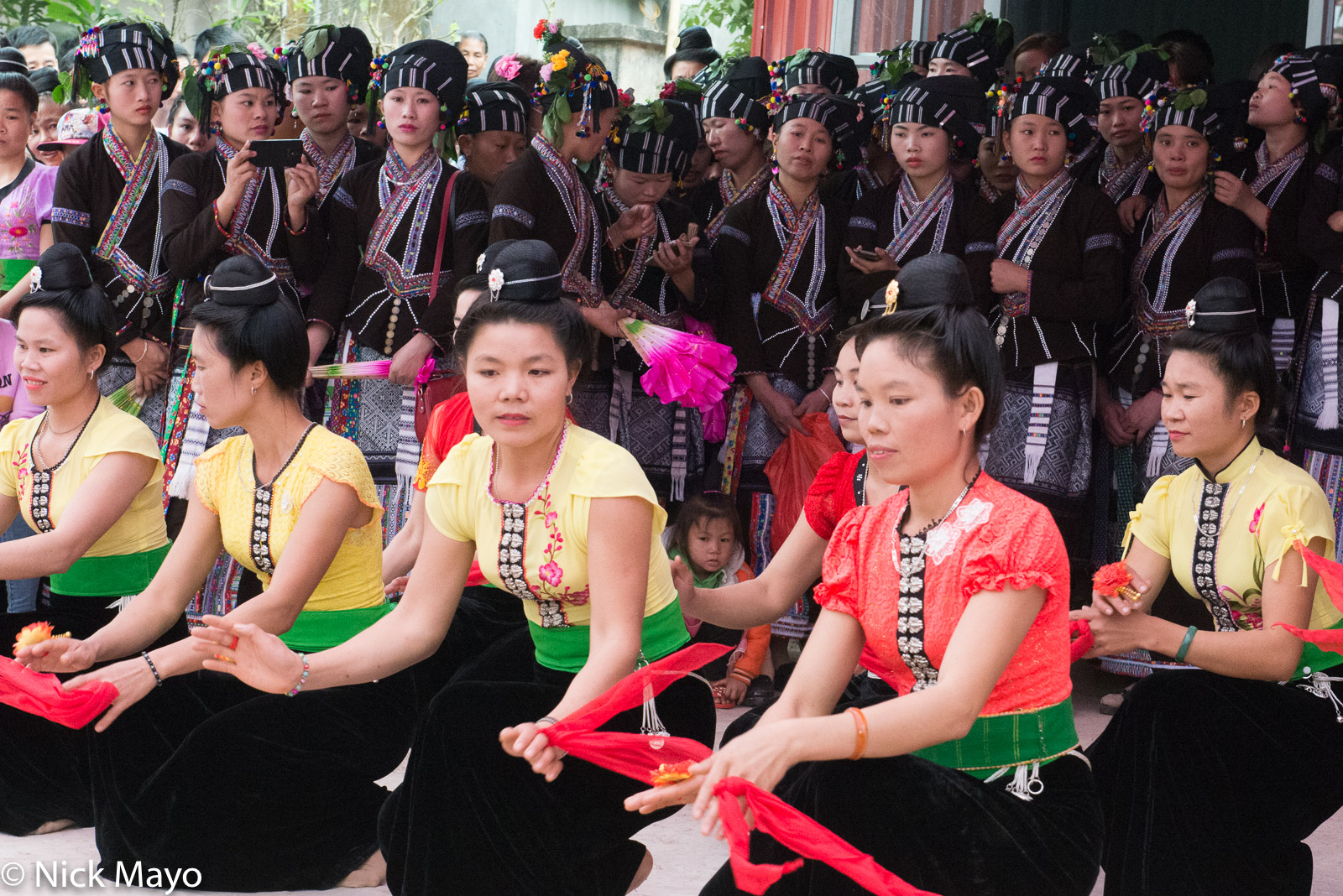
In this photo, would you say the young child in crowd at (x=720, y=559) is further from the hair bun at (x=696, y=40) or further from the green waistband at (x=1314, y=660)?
the hair bun at (x=696, y=40)

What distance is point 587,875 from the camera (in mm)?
2225

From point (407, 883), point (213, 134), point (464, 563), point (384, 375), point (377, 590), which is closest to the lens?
point (407, 883)

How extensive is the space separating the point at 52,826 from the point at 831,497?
5.68ft

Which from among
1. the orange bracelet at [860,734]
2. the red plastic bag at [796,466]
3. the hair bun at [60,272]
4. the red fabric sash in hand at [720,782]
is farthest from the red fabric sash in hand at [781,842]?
the red plastic bag at [796,466]

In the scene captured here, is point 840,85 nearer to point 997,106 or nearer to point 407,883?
point 997,106

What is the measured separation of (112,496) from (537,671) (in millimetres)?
1084

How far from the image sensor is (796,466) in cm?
409

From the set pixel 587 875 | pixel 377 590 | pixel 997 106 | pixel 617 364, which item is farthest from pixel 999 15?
pixel 587 875

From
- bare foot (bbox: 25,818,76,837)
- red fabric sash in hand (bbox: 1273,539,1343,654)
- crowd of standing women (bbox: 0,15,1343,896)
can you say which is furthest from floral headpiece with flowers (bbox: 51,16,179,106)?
red fabric sash in hand (bbox: 1273,539,1343,654)

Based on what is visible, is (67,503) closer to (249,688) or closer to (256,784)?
(249,688)

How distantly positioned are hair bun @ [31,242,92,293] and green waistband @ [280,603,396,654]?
100 cm

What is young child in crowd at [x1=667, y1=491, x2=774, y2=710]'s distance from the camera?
12.9ft

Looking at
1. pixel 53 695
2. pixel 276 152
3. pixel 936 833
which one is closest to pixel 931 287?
pixel 936 833

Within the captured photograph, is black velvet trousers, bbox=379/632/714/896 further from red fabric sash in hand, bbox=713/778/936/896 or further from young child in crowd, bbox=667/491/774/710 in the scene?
young child in crowd, bbox=667/491/774/710
